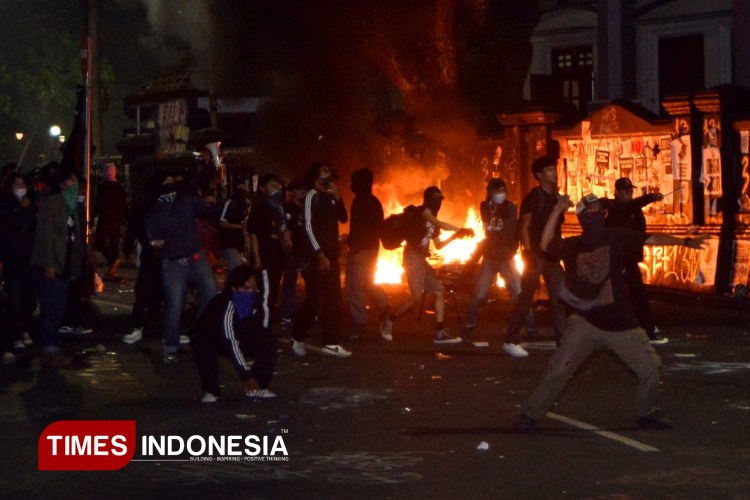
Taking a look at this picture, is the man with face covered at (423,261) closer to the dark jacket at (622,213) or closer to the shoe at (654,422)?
the dark jacket at (622,213)

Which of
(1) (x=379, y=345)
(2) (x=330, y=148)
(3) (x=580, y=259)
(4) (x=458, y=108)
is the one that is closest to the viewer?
(3) (x=580, y=259)

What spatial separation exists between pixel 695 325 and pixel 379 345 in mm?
3750

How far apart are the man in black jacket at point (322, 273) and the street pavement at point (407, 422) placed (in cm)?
24

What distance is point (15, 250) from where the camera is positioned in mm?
12484

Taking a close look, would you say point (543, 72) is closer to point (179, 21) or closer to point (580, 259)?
point (179, 21)

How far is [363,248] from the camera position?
46.1 feet

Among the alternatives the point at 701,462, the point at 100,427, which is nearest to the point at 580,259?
the point at 701,462

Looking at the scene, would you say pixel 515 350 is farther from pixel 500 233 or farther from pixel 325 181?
pixel 325 181

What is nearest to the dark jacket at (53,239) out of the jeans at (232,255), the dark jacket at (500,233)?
the jeans at (232,255)

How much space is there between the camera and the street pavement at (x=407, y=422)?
722 cm

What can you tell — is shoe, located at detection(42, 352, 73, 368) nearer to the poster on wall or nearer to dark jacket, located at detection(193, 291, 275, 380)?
dark jacket, located at detection(193, 291, 275, 380)

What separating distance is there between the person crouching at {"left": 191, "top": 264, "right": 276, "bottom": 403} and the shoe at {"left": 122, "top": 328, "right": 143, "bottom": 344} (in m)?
3.74

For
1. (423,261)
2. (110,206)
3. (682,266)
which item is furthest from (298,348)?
(110,206)

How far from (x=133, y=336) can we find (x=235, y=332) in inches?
158
